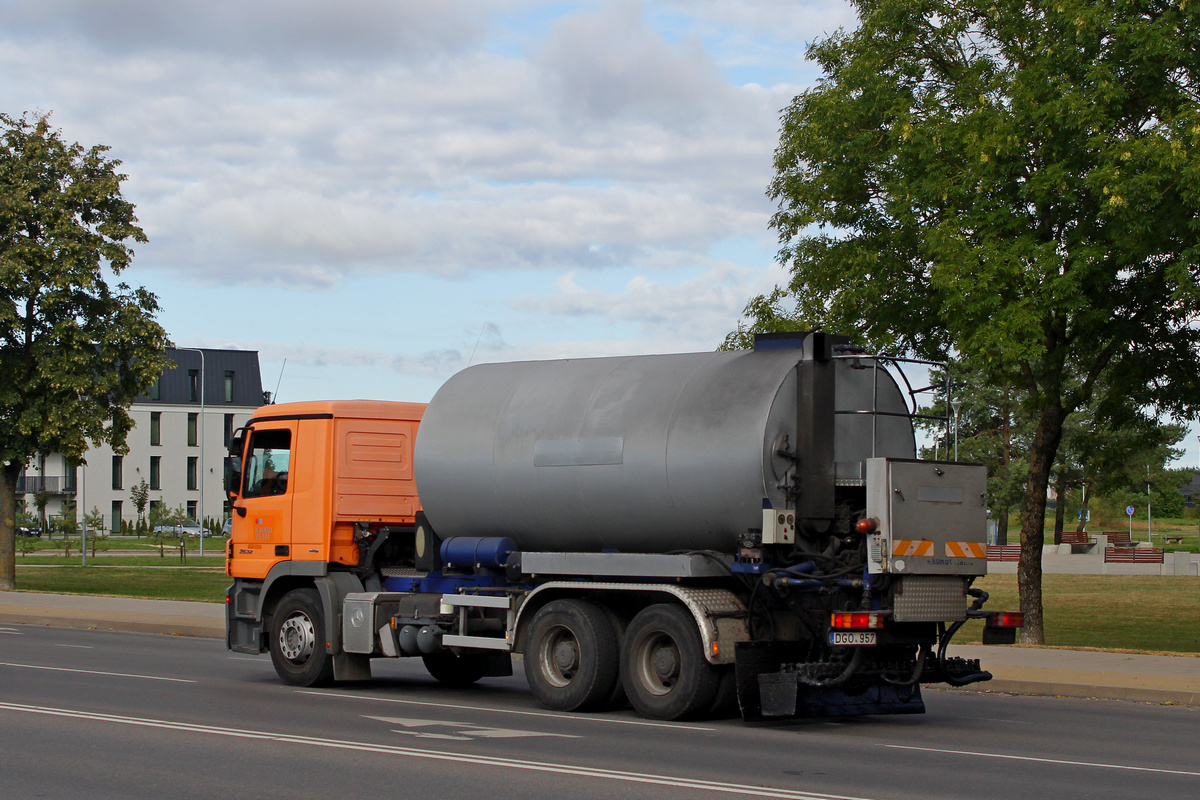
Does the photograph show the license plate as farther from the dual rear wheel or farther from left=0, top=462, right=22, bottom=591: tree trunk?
left=0, top=462, right=22, bottom=591: tree trunk

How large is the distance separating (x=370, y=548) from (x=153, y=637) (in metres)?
9.49

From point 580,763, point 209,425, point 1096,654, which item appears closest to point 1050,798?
point 580,763

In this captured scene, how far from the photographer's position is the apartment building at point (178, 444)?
311ft

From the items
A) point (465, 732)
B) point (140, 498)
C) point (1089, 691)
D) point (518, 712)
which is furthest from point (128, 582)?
point (140, 498)

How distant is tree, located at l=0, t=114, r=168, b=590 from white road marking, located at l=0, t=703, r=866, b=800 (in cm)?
2419

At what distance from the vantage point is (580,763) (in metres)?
9.75

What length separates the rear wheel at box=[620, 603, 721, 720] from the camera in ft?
40.2

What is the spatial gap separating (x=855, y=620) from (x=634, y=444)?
2553mm

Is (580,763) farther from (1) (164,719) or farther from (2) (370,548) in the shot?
(2) (370,548)

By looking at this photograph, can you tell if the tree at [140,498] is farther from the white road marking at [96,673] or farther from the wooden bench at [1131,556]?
the white road marking at [96,673]

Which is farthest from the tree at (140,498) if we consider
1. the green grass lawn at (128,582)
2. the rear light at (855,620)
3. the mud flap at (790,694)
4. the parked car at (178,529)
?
the rear light at (855,620)

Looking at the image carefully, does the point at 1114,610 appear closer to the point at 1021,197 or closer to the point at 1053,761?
the point at 1021,197

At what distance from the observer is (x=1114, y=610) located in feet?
110

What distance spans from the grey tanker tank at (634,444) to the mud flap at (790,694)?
104cm
